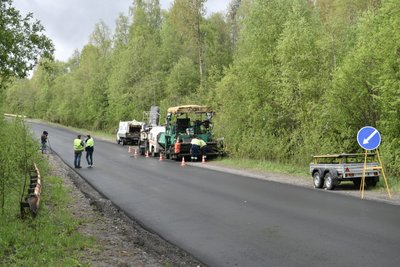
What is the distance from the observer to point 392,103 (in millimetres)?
17328

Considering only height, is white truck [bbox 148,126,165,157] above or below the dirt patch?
above

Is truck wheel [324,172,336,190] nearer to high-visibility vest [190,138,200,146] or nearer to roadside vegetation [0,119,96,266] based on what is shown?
roadside vegetation [0,119,96,266]

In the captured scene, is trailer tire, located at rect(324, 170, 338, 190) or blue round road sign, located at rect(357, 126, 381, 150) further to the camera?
trailer tire, located at rect(324, 170, 338, 190)

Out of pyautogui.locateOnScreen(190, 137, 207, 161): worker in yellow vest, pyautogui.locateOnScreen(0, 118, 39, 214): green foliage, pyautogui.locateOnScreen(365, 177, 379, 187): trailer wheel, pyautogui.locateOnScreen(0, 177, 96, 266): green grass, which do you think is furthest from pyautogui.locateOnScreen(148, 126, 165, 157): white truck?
pyautogui.locateOnScreen(0, 177, 96, 266): green grass

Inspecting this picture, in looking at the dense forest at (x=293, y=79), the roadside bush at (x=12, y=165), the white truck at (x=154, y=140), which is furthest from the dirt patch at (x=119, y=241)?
the white truck at (x=154, y=140)

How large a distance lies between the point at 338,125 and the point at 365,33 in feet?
14.2

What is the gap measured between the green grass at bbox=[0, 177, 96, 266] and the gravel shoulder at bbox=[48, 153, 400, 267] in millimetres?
286

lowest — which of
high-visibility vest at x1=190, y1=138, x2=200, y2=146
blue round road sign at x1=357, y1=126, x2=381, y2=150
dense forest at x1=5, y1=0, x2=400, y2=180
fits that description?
high-visibility vest at x1=190, y1=138, x2=200, y2=146

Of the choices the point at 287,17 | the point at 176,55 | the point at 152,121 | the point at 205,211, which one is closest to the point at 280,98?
the point at 287,17

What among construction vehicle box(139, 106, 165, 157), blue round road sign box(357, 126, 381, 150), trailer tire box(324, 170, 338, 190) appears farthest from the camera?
construction vehicle box(139, 106, 165, 157)

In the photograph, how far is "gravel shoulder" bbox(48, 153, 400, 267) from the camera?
25.0ft

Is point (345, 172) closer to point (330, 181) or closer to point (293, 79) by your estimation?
point (330, 181)

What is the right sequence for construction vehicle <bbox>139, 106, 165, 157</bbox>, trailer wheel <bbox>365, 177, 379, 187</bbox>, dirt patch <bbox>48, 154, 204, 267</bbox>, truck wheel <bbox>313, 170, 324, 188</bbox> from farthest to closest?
1. construction vehicle <bbox>139, 106, 165, 157</bbox>
2. truck wheel <bbox>313, 170, 324, 188</bbox>
3. trailer wheel <bbox>365, 177, 379, 187</bbox>
4. dirt patch <bbox>48, 154, 204, 267</bbox>

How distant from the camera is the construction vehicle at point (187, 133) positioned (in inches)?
1177
